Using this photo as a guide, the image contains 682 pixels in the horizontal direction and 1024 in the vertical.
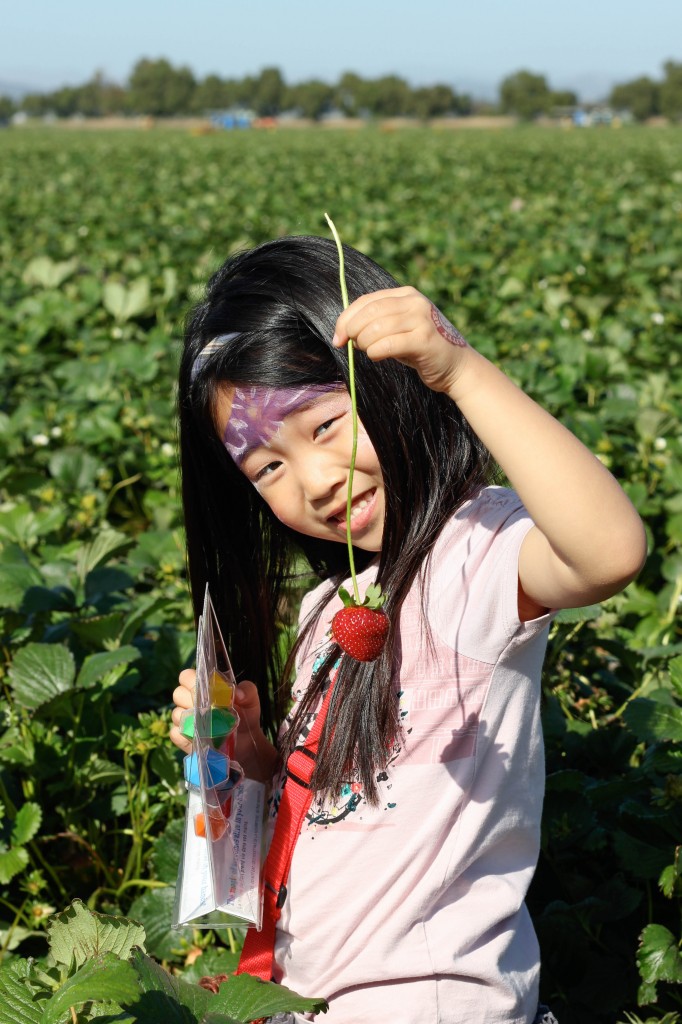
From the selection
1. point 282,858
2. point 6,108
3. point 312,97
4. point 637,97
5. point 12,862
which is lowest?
point 12,862

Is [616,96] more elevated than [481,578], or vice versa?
[616,96]

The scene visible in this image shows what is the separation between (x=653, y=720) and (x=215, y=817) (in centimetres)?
66

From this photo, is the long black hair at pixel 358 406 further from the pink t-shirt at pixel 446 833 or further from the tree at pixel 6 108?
the tree at pixel 6 108

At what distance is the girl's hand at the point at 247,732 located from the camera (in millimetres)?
1301

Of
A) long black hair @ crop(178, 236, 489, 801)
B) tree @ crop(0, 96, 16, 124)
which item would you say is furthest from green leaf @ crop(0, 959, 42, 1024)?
tree @ crop(0, 96, 16, 124)

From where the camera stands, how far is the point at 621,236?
7797mm

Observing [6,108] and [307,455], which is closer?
[307,455]

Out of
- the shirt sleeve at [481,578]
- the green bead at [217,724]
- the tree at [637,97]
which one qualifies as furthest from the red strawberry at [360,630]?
the tree at [637,97]

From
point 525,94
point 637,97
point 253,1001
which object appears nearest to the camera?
point 253,1001

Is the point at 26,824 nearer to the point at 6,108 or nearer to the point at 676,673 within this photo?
the point at 676,673

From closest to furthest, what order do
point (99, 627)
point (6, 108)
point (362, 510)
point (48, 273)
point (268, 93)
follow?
point (362, 510) → point (99, 627) → point (48, 273) → point (6, 108) → point (268, 93)

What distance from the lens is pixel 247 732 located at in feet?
4.67

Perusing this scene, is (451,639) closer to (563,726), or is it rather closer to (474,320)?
(563,726)

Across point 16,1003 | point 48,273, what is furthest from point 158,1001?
point 48,273
